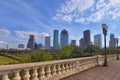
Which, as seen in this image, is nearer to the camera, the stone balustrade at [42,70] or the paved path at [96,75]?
the stone balustrade at [42,70]

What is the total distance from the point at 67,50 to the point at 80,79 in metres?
84.2

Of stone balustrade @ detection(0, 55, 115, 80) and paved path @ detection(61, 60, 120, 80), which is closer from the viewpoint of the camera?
stone balustrade @ detection(0, 55, 115, 80)

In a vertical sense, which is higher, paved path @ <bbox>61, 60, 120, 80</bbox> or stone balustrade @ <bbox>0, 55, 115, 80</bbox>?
stone balustrade @ <bbox>0, 55, 115, 80</bbox>

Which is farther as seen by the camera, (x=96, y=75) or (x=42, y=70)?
(x=96, y=75)

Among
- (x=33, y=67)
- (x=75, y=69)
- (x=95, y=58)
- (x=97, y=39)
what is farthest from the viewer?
(x=97, y=39)

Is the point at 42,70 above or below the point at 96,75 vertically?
above

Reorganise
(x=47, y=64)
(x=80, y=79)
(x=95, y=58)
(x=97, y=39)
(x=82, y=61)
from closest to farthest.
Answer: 1. (x=47, y=64)
2. (x=80, y=79)
3. (x=82, y=61)
4. (x=95, y=58)
5. (x=97, y=39)

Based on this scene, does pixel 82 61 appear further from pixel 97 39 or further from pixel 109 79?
pixel 97 39

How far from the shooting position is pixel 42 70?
6703 mm

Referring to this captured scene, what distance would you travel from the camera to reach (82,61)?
12.8 m

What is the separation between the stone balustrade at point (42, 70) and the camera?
4.74m

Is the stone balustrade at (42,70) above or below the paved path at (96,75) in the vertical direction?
above

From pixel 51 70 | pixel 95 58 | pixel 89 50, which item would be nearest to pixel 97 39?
pixel 89 50

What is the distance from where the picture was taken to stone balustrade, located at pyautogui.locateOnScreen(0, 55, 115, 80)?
187 inches
